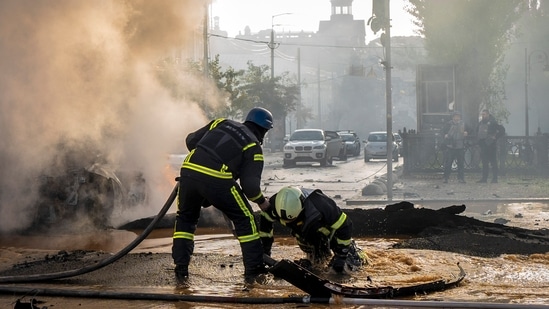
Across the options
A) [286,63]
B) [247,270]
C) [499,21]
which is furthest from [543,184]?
[286,63]

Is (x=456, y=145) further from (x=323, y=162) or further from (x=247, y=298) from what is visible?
(x=247, y=298)

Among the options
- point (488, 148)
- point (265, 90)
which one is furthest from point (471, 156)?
point (265, 90)

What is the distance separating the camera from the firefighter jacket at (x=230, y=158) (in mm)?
8195

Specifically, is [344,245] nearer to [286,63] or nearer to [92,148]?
[92,148]

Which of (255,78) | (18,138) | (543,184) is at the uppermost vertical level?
(255,78)

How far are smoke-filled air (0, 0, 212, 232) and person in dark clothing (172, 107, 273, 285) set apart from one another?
19.2ft

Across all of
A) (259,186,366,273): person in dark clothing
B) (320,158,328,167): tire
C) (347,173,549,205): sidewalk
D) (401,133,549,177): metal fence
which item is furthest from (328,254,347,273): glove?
(320,158,328,167): tire

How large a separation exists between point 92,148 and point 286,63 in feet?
345

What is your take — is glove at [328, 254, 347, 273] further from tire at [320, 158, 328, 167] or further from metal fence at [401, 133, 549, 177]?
tire at [320, 158, 328, 167]

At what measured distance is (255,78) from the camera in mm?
58062

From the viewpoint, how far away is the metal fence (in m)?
26.4

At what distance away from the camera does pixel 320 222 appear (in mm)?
8391

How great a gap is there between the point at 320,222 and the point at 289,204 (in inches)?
14.8

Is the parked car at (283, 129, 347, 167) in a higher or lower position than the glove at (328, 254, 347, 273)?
higher
